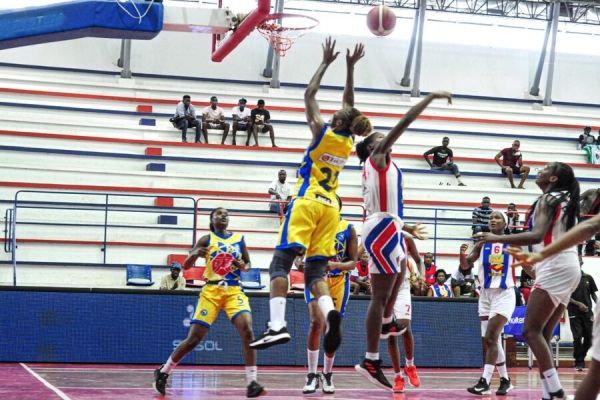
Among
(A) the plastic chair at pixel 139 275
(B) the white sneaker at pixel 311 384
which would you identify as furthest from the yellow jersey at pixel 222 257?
(A) the plastic chair at pixel 139 275

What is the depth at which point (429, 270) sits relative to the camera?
64.2 ft

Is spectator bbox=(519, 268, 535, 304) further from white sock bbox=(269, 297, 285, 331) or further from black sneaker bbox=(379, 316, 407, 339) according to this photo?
white sock bbox=(269, 297, 285, 331)

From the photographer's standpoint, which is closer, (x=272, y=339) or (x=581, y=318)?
(x=272, y=339)

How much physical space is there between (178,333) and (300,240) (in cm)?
747

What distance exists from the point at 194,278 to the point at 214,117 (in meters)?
6.55

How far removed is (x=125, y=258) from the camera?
20.6 m

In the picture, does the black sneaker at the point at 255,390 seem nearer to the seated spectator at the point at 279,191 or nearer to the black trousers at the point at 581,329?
the black trousers at the point at 581,329

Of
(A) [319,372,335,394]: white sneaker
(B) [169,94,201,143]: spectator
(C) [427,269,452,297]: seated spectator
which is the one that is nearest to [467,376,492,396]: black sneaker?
(A) [319,372,335,394]: white sneaker

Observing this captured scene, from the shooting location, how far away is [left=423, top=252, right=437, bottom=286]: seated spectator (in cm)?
1942

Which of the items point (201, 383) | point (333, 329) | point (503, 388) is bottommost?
point (201, 383)

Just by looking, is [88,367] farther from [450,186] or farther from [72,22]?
[450,186]

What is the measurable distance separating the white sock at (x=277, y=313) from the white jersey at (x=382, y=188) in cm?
159

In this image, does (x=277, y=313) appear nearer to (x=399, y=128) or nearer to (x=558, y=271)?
(x=399, y=128)

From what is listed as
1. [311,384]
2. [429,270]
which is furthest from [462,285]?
[311,384]
